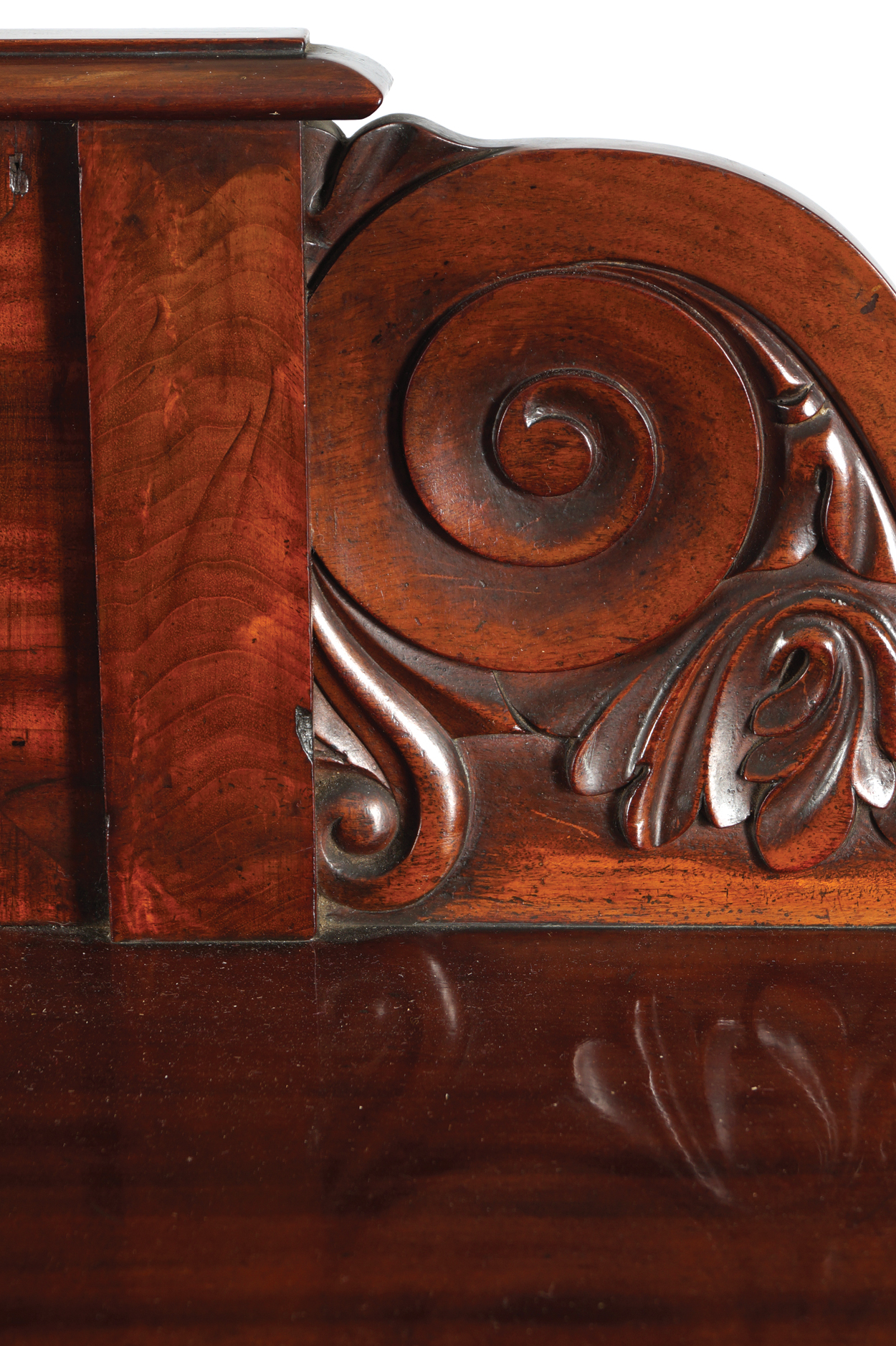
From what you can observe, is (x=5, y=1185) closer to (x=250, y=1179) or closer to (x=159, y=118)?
(x=250, y=1179)

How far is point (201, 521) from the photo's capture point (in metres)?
0.65

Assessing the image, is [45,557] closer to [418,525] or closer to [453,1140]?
[418,525]

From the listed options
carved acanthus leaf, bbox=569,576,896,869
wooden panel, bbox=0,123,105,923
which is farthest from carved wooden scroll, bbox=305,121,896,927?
wooden panel, bbox=0,123,105,923

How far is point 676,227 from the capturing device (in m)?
0.65

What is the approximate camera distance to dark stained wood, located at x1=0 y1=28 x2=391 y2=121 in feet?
1.94

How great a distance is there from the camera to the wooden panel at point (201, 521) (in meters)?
0.62

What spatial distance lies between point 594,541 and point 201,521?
0.22 meters

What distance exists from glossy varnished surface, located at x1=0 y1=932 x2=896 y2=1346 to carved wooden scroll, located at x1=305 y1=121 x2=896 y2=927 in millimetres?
60

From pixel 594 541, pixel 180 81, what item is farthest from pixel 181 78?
pixel 594 541

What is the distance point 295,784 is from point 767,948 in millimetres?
293

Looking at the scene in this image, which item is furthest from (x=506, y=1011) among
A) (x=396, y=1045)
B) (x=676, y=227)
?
(x=676, y=227)

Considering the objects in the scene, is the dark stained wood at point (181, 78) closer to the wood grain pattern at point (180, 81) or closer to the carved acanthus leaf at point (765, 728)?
the wood grain pattern at point (180, 81)

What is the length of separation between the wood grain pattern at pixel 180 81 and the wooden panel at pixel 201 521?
2 centimetres

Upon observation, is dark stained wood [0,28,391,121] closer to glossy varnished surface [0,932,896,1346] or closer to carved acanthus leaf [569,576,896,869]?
carved acanthus leaf [569,576,896,869]
